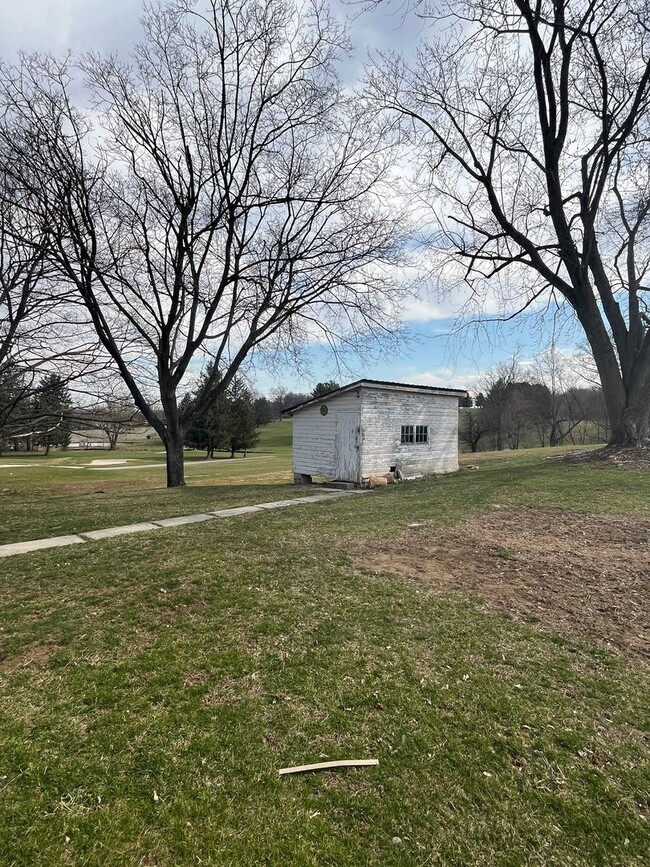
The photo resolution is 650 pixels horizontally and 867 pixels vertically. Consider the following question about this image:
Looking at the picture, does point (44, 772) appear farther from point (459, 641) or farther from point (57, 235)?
point (57, 235)

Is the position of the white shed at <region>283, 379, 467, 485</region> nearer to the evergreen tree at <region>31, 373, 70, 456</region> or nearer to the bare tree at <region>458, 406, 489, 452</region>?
the evergreen tree at <region>31, 373, 70, 456</region>

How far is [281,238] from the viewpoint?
1526 centimetres

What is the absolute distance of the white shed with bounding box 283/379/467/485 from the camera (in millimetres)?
13430

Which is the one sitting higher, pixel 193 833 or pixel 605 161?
pixel 605 161

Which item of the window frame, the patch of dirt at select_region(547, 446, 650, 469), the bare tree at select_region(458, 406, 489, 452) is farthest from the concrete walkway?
the bare tree at select_region(458, 406, 489, 452)

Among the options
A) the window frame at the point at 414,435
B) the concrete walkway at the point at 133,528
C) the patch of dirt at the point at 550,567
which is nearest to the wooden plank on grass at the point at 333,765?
the patch of dirt at the point at 550,567

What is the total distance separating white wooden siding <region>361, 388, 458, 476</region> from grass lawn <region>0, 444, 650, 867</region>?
9.05 m

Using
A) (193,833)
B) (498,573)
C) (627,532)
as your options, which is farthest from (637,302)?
(193,833)

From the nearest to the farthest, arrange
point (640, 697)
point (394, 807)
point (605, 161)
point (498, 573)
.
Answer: point (394, 807) < point (640, 697) < point (498, 573) < point (605, 161)

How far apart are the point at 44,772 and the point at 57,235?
45.8 feet

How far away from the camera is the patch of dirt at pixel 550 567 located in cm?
380

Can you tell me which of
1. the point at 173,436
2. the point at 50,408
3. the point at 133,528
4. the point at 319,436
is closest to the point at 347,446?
the point at 319,436

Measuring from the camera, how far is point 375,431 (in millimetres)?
13656

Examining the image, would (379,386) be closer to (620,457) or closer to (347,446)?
(347,446)
